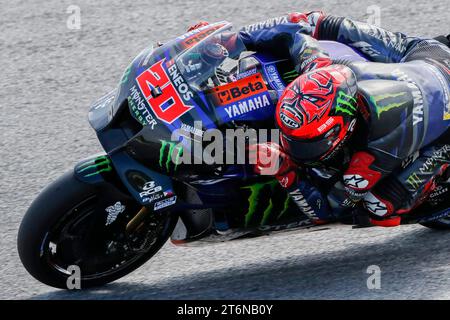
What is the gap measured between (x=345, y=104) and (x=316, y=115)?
182 mm

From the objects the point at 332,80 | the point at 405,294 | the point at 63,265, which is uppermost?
the point at 332,80

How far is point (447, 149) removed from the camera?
18.4 feet

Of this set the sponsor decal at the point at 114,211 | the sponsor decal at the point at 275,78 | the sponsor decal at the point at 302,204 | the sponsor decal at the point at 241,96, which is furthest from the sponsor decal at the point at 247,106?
the sponsor decal at the point at 114,211

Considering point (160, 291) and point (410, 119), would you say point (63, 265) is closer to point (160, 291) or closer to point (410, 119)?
point (160, 291)

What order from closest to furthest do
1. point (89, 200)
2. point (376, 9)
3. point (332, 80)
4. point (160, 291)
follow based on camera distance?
1. point (332, 80)
2. point (89, 200)
3. point (160, 291)
4. point (376, 9)

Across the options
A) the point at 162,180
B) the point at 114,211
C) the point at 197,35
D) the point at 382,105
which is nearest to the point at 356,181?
the point at 382,105

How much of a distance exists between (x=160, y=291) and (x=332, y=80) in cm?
163

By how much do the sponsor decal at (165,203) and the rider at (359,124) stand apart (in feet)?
1.62

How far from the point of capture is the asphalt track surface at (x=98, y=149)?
228 inches

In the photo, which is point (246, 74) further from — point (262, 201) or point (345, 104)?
point (262, 201)

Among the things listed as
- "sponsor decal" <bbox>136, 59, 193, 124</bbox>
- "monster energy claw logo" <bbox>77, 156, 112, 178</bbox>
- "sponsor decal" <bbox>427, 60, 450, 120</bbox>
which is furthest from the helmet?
"monster energy claw logo" <bbox>77, 156, 112, 178</bbox>

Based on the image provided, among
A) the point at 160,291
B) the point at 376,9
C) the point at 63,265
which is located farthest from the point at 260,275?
the point at 376,9

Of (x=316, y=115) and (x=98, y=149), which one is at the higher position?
(x=316, y=115)

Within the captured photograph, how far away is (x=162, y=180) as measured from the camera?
207 inches
